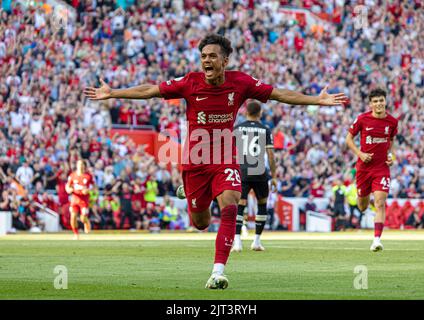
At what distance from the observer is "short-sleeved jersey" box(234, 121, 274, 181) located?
2042 cm

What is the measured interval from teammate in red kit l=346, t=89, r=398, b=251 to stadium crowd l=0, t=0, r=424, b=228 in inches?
556

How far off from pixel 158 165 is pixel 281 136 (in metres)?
5.27

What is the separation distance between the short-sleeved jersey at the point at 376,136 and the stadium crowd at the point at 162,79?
1422 centimetres

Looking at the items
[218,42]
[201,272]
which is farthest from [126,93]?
[201,272]

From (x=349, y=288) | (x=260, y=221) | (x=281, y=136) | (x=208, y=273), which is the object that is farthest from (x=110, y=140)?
(x=349, y=288)

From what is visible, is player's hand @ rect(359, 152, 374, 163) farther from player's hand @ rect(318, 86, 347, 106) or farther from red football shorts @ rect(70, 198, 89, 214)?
red football shorts @ rect(70, 198, 89, 214)

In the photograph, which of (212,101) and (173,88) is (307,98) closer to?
(212,101)

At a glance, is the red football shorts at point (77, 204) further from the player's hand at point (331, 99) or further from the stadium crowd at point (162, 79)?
the player's hand at point (331, 99)

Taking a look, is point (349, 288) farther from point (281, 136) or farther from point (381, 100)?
point (281, 136)

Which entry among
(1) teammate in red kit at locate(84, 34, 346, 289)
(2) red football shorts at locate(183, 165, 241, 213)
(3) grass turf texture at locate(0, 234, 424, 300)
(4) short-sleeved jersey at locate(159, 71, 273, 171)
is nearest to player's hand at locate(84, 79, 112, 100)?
(1) teammate in red kit at locate(84, 34, 346, 289)

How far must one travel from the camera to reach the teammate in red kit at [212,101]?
40.9 ft

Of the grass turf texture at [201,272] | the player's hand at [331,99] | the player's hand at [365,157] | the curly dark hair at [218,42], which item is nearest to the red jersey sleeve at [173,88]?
the curly dark hair at [218,42]

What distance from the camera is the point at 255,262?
16547 mm

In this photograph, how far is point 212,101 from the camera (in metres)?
12.7
